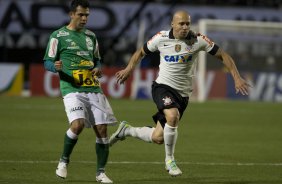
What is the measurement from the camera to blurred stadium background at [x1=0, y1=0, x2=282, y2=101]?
27281 millimetres

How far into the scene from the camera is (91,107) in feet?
27.7

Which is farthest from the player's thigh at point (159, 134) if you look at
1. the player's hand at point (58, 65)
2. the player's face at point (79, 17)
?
the player's hand at point (58, 65)

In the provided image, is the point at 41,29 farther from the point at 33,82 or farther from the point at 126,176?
the point at 126,176

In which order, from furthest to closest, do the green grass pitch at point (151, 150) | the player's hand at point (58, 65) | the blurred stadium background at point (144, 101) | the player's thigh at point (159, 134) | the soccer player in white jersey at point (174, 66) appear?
the player's thigh at point (159, 134)
the blurred stadium background at point (144, 101)
the soccer player in white jersey at point (174, 66)
the green grass pitch at point (151, 150)
the player's hand at point (58, 65)

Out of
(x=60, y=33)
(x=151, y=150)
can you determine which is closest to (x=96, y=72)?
(x=60, y=33)

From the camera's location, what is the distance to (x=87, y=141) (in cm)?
1339

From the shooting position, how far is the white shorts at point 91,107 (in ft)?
27.2

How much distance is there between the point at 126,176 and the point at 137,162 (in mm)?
1521

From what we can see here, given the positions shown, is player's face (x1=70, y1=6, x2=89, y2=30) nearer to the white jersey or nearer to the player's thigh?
the white jersey

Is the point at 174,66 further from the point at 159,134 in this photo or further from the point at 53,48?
the point at 53,48

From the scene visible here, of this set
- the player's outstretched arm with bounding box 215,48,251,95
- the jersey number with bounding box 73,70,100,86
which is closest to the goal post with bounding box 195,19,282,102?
the player's outstretched arm with bounding box 215,48,251,95

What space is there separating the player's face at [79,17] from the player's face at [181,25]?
1245 mm

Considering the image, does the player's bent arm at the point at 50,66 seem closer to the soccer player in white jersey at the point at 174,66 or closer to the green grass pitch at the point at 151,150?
the soccer player in white jersey at the point at 174,66

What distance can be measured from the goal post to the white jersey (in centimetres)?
1702
